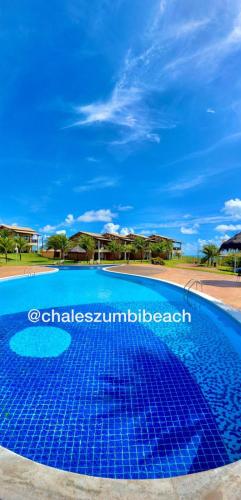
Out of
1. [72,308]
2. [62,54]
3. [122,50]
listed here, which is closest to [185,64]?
[122,50]

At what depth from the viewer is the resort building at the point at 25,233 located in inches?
1994

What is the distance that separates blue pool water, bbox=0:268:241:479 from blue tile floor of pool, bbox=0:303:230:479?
0.05 ft

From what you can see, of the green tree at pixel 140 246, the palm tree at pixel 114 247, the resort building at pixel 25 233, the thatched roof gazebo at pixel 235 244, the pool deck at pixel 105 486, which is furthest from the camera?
the resort building at pixel 25 233

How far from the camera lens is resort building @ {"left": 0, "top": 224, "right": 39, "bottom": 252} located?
50656 millimetres

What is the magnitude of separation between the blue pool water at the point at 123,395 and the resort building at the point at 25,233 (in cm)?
4663

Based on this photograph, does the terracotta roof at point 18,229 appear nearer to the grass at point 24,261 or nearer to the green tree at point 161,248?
the grass at point 24,261

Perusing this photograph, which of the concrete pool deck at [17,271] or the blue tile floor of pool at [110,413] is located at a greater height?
the concrete pool deck at [17,271]

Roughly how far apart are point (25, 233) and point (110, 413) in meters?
55.7

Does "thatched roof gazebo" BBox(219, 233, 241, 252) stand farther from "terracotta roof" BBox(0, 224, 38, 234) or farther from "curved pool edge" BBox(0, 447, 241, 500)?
"terracotta roof" BBox(0, 224, 38, 234)

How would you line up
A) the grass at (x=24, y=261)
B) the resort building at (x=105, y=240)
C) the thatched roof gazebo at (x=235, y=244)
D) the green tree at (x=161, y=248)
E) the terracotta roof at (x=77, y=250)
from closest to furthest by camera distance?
1. the thatched roof gazebo at (x=235, y=244)
2. the grass at (x=24, y=261)
3. the terracotta roof at (x=77, y=250)
4. the resort building at (x=105, y=240)
5. the green tree at (x=161, y=248)

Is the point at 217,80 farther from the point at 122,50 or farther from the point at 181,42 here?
the point at 122,50

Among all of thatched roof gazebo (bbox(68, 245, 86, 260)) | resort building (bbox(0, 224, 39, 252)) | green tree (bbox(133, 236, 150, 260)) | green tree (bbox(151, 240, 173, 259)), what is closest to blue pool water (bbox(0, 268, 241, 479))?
thatched roof gazebo (bbox(68, 245, 86, 260))

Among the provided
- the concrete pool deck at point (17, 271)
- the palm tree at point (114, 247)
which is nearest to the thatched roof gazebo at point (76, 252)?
the palm tree at point (114, 247)

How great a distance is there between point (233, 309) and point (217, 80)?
40.0 feet
